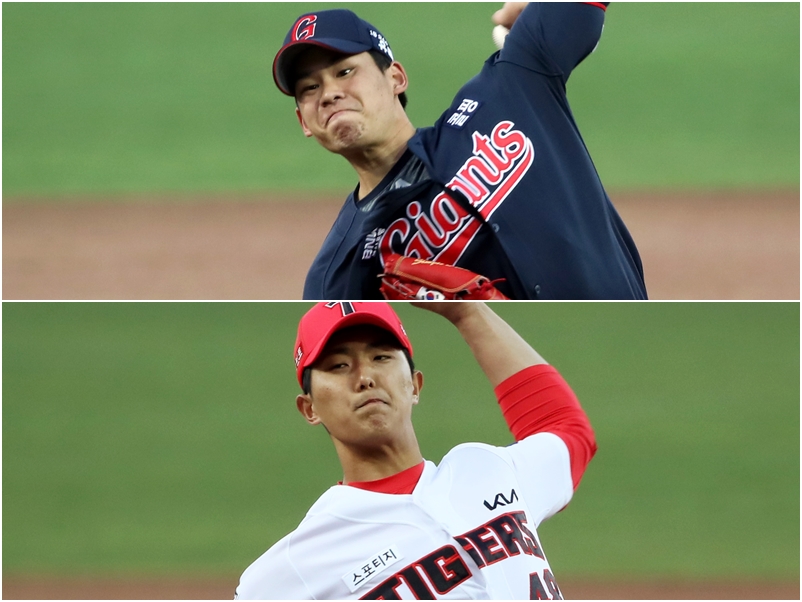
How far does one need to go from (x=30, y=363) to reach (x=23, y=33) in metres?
3.50

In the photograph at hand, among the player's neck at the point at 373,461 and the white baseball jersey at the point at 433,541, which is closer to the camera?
the white baseball jersey at the point at 433,541

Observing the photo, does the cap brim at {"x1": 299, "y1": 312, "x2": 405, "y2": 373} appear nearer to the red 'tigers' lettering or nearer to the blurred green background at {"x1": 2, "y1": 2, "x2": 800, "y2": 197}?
the red 'tigers' lettering

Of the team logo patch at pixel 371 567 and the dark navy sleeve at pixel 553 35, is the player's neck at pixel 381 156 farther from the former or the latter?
the team logo patch at pixel 371 567

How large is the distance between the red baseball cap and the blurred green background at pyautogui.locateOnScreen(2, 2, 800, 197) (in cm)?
390

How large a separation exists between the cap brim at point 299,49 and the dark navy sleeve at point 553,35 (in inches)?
9.3

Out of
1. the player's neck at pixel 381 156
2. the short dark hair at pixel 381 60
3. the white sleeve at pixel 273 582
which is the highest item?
the short dark hair at pixel 381 60

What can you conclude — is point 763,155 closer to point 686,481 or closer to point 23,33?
point 686,481

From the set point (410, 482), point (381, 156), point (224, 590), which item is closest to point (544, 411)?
point (410, 482)

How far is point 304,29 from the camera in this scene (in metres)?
1.52

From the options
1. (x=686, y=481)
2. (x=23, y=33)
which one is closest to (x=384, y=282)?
(x=686, y=481)

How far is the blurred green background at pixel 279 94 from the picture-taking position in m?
5.66

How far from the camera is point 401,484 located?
1475mm

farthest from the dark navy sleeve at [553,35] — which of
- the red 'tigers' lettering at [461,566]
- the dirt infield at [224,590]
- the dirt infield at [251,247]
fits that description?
the dirt infield at [251,247]

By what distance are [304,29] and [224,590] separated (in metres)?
2.47
